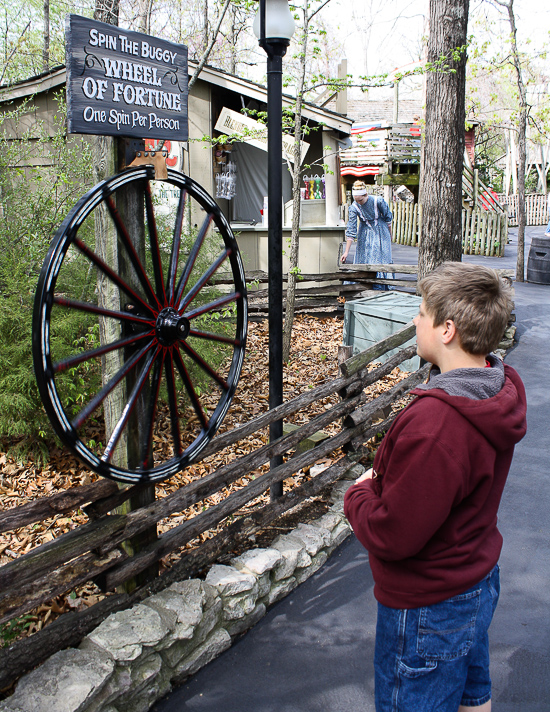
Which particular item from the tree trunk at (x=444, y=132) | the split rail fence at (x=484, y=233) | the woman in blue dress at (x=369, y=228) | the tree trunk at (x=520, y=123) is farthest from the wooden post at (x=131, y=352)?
the split rail fence at (x=484, y=233)

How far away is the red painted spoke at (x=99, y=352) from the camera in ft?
7.71

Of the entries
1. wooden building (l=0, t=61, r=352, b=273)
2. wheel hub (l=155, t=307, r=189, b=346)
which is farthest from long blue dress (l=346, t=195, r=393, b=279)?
wheel hub (l=155, t=307, r=189, b=346)

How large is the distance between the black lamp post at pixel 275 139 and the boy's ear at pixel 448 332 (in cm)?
223

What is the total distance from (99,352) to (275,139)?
1952 mm

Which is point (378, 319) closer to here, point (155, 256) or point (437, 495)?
point (155, 256)

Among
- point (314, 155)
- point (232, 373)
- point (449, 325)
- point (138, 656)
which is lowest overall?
point (138, 656)

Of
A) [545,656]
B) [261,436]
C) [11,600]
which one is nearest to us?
[11,600]

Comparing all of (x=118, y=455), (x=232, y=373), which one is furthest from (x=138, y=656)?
(x=232, y=373)

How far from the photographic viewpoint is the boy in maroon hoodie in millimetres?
1570

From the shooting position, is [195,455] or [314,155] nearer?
[195,455]

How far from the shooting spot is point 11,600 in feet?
8.05

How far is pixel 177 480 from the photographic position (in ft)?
16.5

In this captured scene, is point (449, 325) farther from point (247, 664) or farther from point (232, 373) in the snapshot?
point (247, 664)

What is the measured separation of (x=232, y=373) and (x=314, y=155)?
1065 cm
